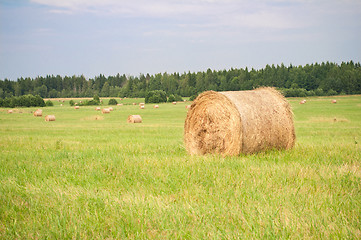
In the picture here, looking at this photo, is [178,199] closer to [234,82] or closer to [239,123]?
[239,123]

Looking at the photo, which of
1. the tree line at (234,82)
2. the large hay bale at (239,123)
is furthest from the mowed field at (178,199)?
the tree line at (234,82)

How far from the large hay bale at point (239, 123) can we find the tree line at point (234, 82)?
78.4m

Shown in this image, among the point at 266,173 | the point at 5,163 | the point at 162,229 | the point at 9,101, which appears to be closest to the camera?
the point at 162,229

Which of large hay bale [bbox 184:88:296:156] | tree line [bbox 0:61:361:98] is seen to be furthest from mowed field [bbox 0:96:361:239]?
tree line [bbox 0:61:361:98]

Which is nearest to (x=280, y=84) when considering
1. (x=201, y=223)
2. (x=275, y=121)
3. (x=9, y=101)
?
(x=9, y=101)

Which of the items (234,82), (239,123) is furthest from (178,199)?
(234,82)

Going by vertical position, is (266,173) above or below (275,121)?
below

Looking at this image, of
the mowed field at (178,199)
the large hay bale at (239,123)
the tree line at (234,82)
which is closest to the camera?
the mowed field at (178,199)

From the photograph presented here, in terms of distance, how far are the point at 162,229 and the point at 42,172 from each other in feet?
14.2

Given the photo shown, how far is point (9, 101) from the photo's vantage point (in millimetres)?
72438

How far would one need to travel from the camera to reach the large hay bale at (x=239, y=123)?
10305 mm

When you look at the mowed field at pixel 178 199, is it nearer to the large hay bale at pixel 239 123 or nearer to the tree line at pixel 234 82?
the large hay bale at pixel 239 123

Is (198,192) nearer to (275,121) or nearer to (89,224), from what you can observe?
(89,224)

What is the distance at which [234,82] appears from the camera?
121 metres
